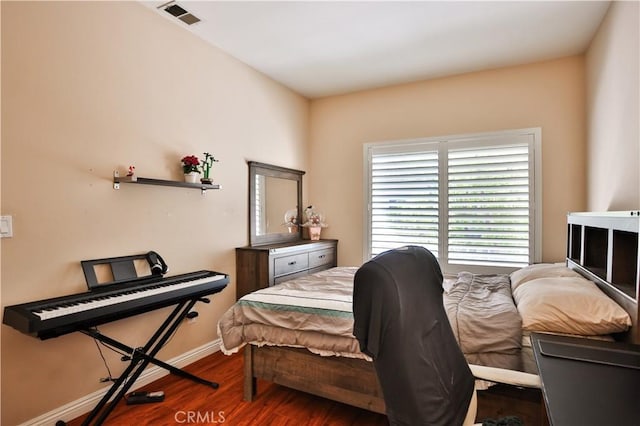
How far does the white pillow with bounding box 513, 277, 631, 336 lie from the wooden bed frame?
0.07m

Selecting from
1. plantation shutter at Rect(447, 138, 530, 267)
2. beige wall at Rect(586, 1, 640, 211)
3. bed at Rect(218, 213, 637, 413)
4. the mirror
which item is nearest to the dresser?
the mirror

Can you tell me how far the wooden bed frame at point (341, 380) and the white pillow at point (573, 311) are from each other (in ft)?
0.21

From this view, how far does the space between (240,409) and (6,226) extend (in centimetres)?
175

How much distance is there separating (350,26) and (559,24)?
1722 millimetres

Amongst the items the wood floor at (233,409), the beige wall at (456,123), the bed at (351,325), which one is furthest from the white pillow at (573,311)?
the beige wall at (456,123)

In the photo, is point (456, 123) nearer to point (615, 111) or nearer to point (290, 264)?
point (615, 111)

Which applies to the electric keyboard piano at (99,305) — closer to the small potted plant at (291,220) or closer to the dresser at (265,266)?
the dresser at (265,266)

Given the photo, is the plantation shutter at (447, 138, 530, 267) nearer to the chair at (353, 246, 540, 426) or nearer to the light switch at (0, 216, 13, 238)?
the chair at (353, 246, 540, 426)

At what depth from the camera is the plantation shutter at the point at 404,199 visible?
395 cm

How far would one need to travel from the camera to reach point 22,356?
6.37 feet

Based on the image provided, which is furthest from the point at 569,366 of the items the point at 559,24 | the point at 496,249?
the point at 559,24

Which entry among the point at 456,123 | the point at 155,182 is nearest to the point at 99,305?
the point at 155,182

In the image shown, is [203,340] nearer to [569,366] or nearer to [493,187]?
[569,366]

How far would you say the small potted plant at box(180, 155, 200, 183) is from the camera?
284cm
